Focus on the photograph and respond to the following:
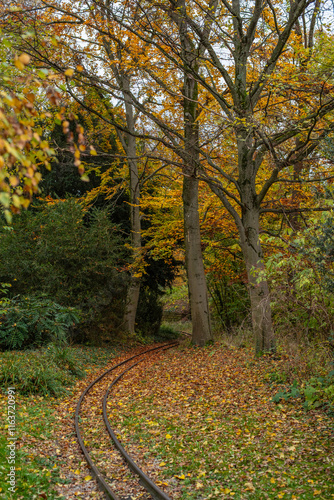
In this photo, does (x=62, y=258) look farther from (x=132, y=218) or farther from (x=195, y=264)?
(x=195, y=264)

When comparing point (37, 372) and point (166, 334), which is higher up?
point (37, 372)

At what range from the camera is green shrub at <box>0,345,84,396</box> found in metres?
8.94

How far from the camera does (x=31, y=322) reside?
1102 centimetres

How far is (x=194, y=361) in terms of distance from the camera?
39.8 ft

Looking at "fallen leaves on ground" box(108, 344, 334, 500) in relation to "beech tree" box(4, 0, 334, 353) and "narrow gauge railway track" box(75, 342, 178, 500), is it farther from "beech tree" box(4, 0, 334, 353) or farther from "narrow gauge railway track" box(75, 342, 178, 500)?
"beech tree" box(4, 0, 334, 353)

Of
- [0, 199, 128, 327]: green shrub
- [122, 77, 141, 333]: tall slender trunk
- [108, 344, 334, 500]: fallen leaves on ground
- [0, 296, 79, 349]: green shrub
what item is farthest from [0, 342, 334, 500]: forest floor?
[122, 77, 141, 333]: tall slender trunk

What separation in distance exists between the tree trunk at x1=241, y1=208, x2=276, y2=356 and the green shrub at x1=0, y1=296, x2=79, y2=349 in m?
5.52

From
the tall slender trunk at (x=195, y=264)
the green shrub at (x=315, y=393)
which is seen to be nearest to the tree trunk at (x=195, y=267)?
the tall slender trunk at (x=195, y=264)

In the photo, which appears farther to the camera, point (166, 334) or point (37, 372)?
point (166, 334)

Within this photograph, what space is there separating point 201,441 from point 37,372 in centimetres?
478

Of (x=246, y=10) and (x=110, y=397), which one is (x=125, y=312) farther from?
(x=246, y=10)

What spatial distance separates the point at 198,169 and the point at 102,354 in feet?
27.8

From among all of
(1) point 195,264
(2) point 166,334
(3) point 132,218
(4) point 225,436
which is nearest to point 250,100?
(1) point 195,264

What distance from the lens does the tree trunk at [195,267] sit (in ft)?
46.2
